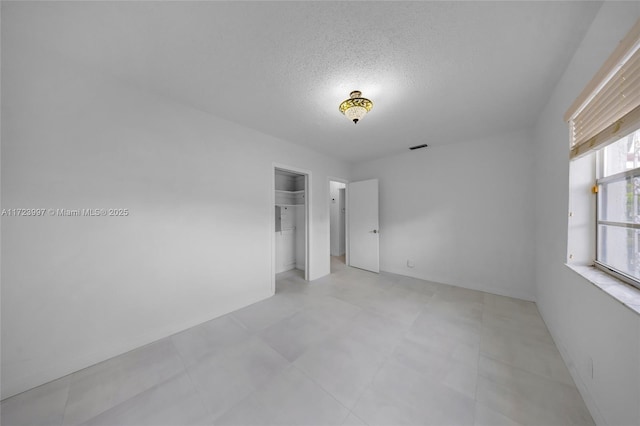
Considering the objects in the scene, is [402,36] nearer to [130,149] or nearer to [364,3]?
[364,3]

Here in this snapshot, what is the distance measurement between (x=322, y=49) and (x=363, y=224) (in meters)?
3.43

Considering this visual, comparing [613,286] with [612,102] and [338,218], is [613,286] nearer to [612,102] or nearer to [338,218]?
[612,102]

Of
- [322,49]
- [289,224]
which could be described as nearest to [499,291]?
[289,224]

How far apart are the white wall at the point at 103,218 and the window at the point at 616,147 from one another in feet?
10.4

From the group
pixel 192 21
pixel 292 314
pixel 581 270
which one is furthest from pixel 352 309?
pixel 192 21

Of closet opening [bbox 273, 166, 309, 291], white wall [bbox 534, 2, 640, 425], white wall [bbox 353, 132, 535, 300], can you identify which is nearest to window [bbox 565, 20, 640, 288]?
white wall [bbox 534, 2, 640, 425]

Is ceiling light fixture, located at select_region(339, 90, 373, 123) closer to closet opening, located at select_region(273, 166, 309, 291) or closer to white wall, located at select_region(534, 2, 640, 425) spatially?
white wall, located at select_region(534, 2, 640, 425)

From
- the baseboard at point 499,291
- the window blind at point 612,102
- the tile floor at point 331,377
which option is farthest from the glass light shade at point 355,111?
the baseboard at point 499,291

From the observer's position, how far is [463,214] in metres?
3.37

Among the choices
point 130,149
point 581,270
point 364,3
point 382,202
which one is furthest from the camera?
point 382,202

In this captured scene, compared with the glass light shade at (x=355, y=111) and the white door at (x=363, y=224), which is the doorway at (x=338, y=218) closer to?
the white door at (x=363, y=224)

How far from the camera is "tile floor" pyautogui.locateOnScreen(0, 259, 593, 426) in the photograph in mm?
1273

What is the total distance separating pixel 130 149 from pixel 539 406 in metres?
3.80

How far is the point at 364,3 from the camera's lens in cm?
115
